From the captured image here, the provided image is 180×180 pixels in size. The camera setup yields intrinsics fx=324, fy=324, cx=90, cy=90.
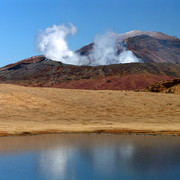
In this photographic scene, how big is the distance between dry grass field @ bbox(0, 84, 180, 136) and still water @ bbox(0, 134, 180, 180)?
1.96 metres

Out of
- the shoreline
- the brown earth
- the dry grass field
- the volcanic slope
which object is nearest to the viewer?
the shoreline

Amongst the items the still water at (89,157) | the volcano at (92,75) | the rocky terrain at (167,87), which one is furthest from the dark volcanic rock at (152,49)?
the still water at (89,157)

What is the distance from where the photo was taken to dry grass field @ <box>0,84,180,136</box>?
754 inches

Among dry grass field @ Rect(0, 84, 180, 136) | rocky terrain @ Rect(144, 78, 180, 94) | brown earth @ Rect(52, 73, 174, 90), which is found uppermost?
brown earth @ Rect(52, 73, 174, 90)

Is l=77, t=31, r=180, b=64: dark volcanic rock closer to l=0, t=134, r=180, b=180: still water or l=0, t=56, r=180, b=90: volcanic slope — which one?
l=0, t=56, r=180, b=90: volcanic slope

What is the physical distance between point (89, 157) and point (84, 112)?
12617mm

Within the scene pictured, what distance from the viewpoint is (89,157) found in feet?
41.9

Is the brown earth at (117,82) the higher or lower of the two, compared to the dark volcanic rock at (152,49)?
lower

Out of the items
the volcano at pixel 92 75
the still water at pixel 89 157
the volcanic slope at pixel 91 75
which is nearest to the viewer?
the still water at pixel 89 157

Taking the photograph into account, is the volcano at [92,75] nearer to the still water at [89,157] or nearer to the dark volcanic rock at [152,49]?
the dark volcanic rock at [152,49]

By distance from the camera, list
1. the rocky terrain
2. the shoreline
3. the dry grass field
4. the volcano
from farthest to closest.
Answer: the volcano
the rocky terrain
the dry grass field
the shoreline

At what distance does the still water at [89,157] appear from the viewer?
34.1 ft

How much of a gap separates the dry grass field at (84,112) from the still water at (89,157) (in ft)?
6.44

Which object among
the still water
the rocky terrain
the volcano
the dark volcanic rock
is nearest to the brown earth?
the volcano
